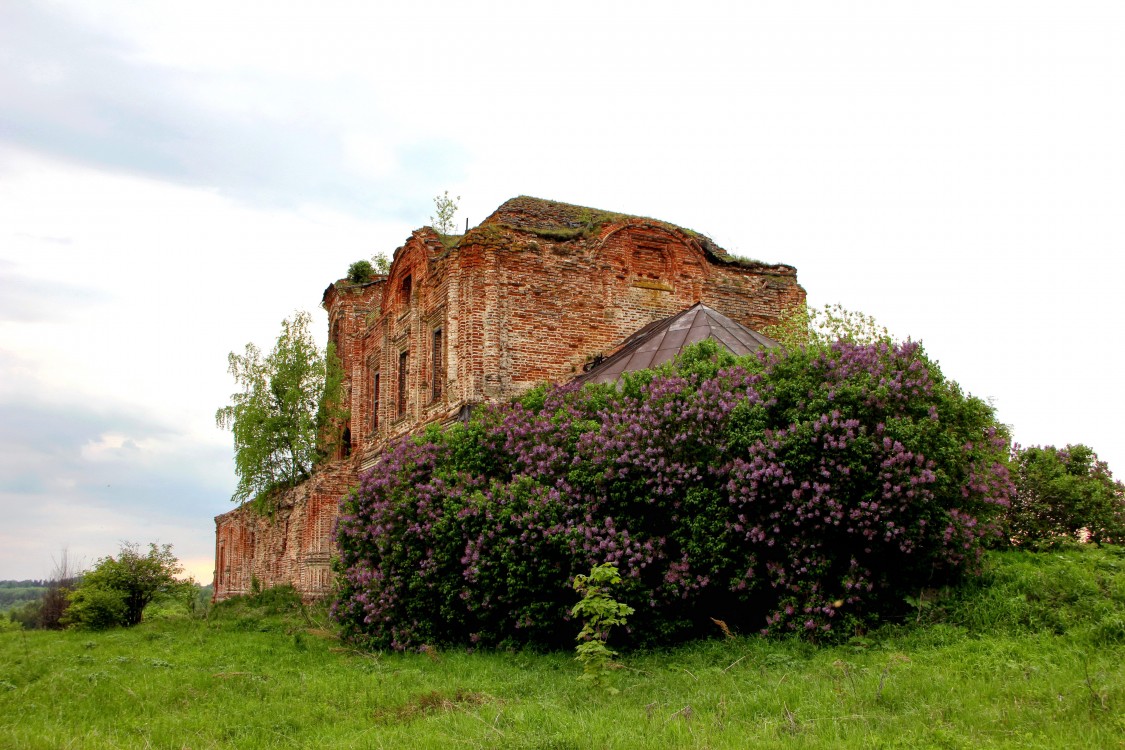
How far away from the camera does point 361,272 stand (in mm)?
27156

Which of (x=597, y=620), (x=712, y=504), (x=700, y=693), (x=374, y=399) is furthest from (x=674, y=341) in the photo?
(x=374, y=399)

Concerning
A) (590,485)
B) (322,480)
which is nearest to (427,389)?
(322,480)

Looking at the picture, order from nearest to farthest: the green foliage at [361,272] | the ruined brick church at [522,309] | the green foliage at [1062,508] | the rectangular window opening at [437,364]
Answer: the green foliage at [1062,508]
the ruined brick church at [522,309]
the rectangular window opening at [437,364]
the green foliage at [361,272]

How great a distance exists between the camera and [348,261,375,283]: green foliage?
27.1 meters

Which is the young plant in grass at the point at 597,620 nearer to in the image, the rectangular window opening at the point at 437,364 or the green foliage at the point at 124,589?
the rectangular window opening at the point at 437,364

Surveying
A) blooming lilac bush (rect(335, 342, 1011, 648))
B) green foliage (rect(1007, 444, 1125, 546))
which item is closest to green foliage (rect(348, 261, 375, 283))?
blooming lilac bush (rect(335, 342, 1011, 648))

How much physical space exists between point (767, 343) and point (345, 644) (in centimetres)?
871

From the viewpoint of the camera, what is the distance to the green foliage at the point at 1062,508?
41.2 feet

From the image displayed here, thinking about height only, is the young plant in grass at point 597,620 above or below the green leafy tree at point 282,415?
below

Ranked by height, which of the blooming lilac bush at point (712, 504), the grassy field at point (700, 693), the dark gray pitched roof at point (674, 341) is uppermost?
the dark gray pitched roof at point (674, 341)

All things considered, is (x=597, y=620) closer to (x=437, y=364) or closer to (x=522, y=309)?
(x=522, y=309)

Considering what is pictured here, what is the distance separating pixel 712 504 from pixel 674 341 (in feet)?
19.5

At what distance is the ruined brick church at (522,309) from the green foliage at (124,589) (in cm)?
300

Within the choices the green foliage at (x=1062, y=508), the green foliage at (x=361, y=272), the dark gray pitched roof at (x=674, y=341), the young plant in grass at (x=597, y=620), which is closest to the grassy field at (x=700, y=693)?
the young plant in grass at (x=597, y=620)
